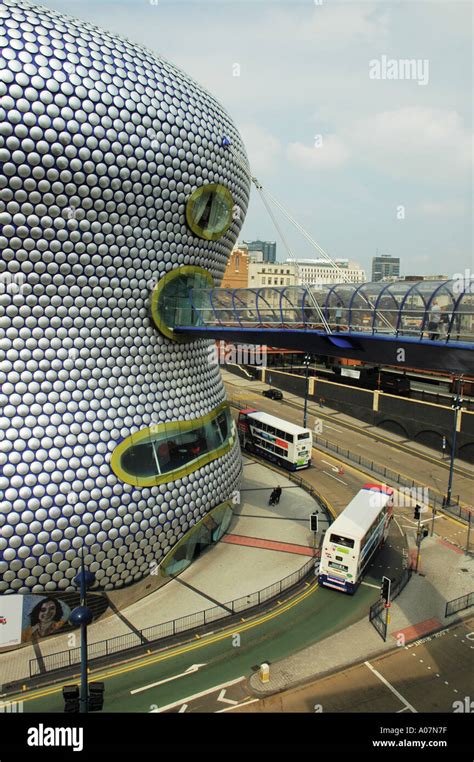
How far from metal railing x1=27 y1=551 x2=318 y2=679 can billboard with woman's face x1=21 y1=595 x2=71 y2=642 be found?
987 millimetres

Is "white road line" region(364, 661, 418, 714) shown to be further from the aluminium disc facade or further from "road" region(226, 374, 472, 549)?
"road" region(226, 374, 472, 549)

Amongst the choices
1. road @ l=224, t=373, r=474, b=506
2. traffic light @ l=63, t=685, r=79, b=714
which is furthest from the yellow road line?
road @ l=224, t=373, r=474, b=506

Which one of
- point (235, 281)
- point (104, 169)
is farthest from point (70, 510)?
point (235, 281)

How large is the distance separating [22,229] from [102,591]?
1205cm

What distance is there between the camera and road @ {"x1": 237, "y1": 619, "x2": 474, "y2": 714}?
1513 cm

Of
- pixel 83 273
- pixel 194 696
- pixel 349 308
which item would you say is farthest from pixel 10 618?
pixel 349 308

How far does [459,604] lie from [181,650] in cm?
1007

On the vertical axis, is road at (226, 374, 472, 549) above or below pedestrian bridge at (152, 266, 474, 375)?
below

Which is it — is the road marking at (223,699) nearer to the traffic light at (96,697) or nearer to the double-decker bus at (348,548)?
the traffic light at (96,697)

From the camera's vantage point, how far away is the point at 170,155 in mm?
18703

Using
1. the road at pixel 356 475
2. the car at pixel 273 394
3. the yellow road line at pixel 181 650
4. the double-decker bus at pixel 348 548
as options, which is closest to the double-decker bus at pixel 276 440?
the road at pixel 356 475

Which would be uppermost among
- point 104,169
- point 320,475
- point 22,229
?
point 104,169
